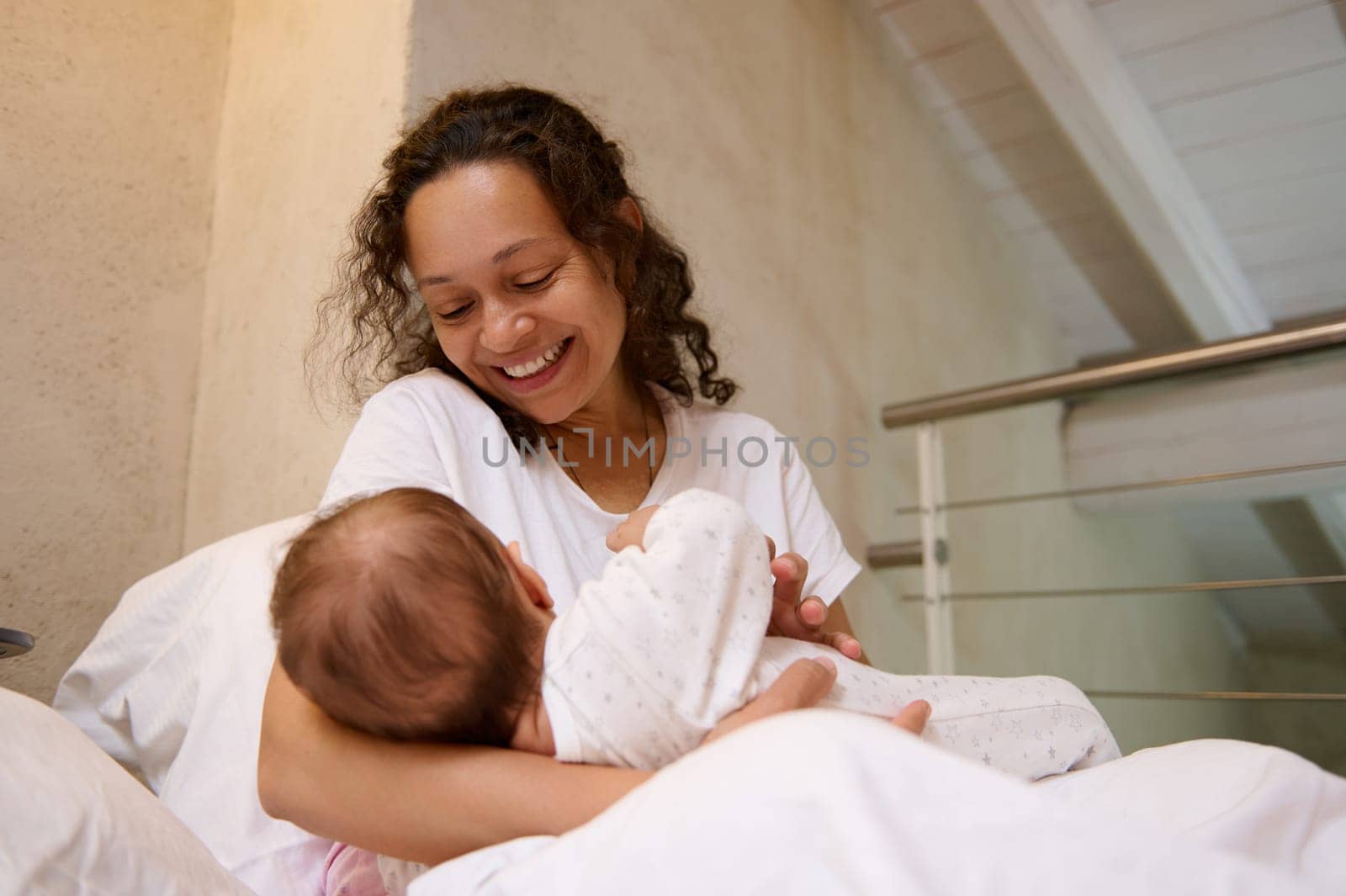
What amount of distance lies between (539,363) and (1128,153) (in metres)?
2.29

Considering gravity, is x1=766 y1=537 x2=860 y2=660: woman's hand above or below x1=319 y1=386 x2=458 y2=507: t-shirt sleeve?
below

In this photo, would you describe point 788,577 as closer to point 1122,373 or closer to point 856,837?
point 856,837

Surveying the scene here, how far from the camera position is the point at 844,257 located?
8.87ft

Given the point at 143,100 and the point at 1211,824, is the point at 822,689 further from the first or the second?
the point at 143,100

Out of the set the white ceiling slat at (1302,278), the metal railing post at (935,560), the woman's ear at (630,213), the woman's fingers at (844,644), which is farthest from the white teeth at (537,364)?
the white ceiling slat at (1302,278)

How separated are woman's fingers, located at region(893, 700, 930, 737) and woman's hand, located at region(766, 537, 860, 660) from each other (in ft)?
0.66

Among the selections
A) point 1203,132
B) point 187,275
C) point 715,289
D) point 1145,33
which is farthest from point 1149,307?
point 187,275

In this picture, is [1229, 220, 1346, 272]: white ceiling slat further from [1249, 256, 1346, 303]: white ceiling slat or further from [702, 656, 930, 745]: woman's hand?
[702, 656, 930, 745]: woman's hand

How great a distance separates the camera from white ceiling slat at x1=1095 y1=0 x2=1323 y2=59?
8.71ft

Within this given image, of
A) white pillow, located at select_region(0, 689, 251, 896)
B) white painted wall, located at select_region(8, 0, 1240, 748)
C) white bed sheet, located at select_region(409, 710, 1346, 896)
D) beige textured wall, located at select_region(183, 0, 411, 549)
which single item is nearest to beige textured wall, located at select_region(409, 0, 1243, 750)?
white painted wall, located at select_region(8, 0, 1240, 748)

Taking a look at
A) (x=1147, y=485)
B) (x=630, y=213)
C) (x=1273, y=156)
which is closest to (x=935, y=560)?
(x=1147, y=485)

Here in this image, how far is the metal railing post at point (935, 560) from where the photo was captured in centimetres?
235

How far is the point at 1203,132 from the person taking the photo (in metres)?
3.11

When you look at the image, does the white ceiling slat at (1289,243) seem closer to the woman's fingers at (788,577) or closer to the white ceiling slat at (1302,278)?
the white ceiling slat at (1302,278)
